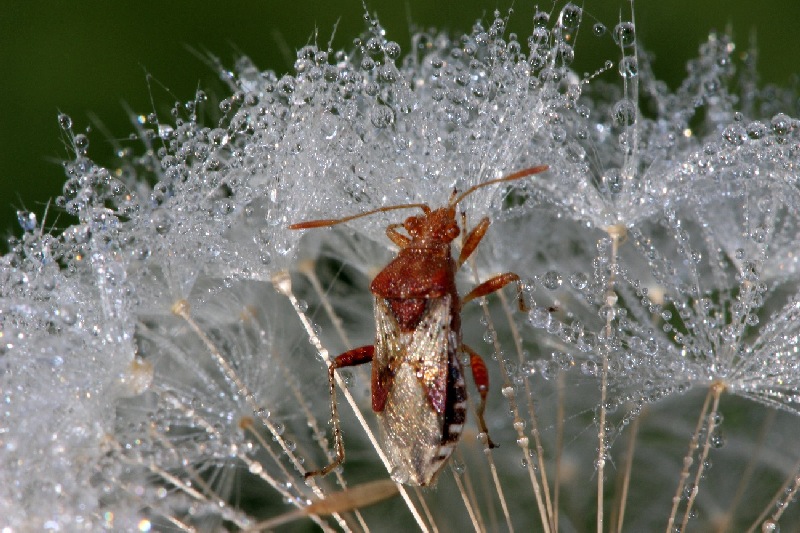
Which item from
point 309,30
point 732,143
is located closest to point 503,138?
point 732,143

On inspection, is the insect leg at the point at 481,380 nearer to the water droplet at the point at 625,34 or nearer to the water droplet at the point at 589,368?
the water droplet at the point at 589,368

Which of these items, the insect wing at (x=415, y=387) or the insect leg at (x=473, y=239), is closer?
the insect wing at (x=415, y=387)

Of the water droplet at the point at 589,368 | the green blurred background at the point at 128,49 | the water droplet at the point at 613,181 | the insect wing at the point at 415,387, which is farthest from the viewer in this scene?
the green blurred background at the point at 128,49

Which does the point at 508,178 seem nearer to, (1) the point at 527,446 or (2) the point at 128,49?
(1) the point at 527,446

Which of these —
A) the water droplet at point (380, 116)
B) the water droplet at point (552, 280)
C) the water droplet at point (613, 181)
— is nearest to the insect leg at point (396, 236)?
the water droplet at point (380, 116)

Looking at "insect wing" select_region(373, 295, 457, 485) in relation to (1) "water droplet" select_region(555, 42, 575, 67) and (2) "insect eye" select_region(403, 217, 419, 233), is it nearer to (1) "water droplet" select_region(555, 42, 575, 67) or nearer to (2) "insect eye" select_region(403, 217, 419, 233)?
(2) "insect eye" select_region(403, 217, 419, 233)

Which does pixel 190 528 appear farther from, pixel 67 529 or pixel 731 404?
pixel 731 404
